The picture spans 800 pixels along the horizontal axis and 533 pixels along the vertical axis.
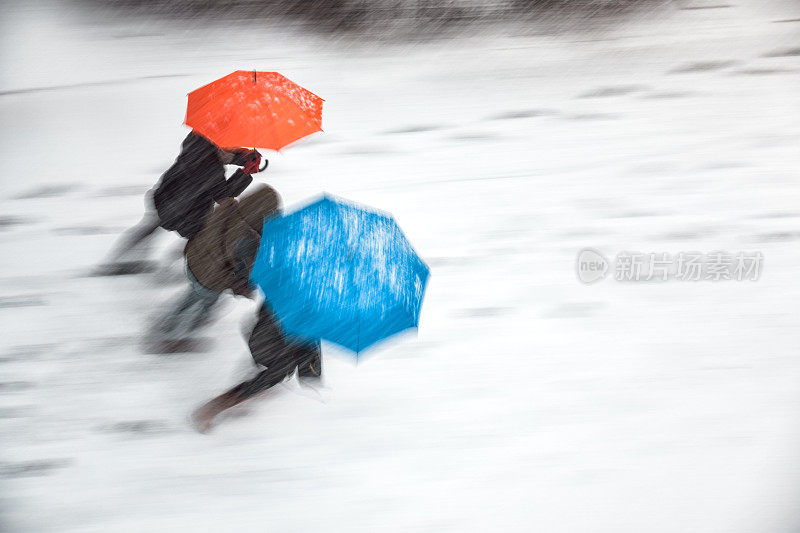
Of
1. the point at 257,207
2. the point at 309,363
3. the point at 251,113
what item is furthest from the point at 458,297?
the point at 251,113

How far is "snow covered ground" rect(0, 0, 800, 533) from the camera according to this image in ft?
9.14

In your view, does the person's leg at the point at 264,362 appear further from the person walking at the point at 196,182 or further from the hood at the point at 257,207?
the person walking at the point at 196,182

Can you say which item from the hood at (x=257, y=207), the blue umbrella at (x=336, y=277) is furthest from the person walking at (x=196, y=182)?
the blue umbrella at (x=336, y=277)

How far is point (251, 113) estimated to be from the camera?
252 cm

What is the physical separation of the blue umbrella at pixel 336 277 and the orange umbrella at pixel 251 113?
36 centimetres

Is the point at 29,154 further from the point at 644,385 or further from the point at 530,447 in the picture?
the point at 644,385

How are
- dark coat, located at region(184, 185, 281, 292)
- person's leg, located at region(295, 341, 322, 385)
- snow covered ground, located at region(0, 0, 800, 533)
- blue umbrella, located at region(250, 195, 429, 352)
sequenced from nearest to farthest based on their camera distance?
1. blue umbrella, located at region(250, 195, 429, 352)
2. dark coat, located at region(184, 185, 281, 292)
3. person's leg, located at region(295, 341, 322, 385)
4. snow covered ground, located at region(0, 0, 800, 533)

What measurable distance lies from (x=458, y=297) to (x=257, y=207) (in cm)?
111

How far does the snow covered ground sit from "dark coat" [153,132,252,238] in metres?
0.68

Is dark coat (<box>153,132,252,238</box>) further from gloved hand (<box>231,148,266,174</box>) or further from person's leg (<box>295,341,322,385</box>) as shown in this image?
person's leg (<box>295,341,322,385</box>)

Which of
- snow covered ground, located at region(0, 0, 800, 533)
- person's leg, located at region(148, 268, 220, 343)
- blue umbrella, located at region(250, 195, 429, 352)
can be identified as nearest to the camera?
blue umbrella, located at region(250, 195, 429, 352)

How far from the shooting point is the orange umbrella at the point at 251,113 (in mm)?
2469

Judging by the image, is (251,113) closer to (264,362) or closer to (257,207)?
(257,207)

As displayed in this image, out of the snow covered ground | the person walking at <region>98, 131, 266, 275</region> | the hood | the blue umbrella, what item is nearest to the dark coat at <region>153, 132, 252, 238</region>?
the person walking at <region>98, 131, 266, 275</region>
